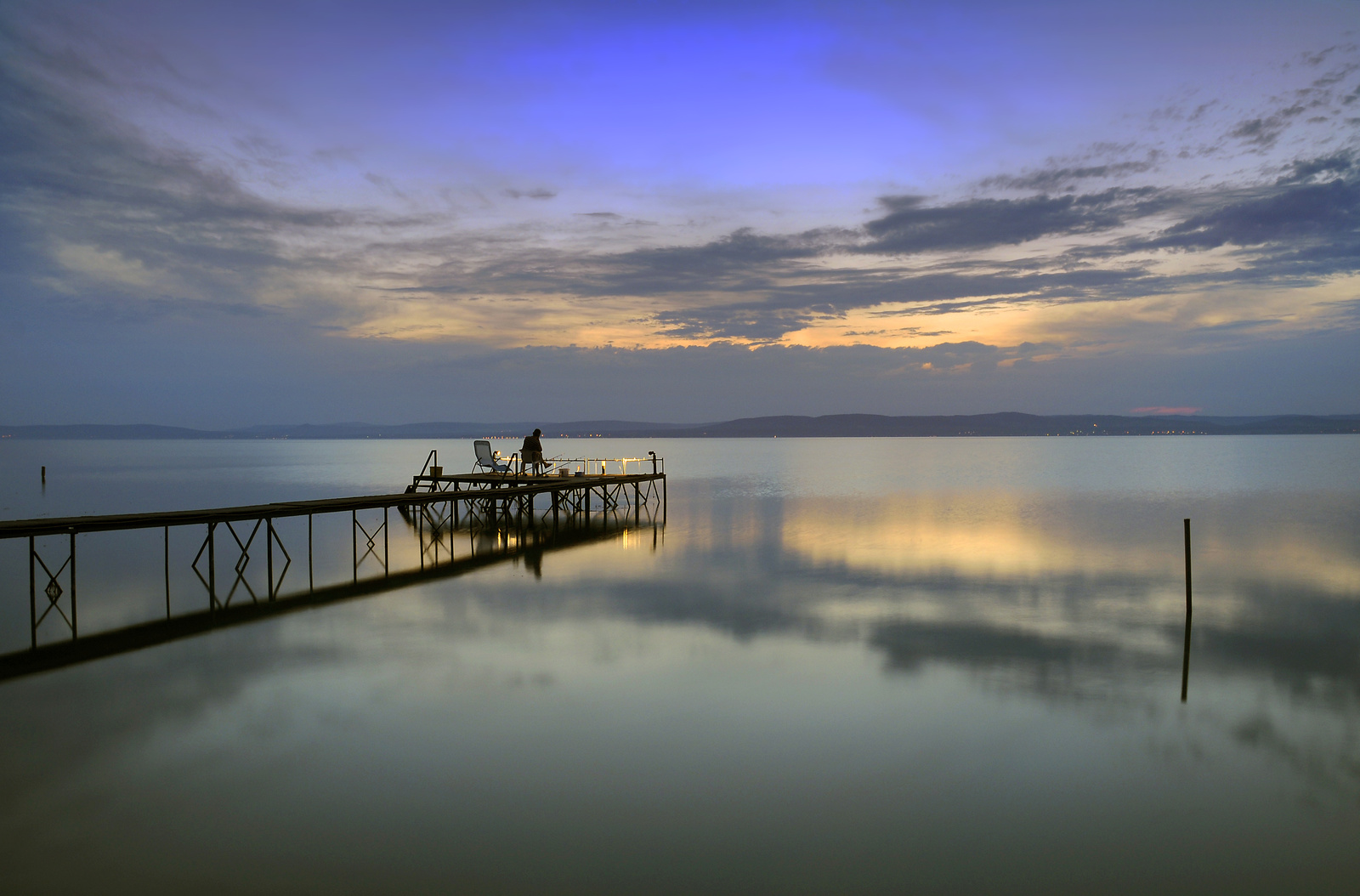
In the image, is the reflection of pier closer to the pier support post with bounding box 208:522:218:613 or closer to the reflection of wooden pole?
the pier support post with bounding box 208:522:218:613

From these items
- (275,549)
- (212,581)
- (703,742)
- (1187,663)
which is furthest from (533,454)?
(703,742)

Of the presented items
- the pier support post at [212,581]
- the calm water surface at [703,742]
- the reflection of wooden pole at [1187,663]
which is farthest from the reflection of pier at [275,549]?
the reflection of wooden pole at [1187,663]

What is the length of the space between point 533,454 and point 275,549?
10.4 meters

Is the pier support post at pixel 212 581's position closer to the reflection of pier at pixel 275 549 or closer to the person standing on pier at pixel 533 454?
the reflection of pier at pixel 275 549

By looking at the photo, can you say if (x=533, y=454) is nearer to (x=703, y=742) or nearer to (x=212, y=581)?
(x=212, y=581)

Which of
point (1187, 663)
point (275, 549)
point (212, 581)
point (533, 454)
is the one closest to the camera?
point (1187, 663)

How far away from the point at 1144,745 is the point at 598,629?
6479mm

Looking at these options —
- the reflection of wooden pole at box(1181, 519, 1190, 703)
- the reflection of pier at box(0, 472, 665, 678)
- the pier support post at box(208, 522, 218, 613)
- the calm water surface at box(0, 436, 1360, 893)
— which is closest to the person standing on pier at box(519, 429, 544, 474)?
the reflection of pier at box(0, 472, 665, 678)

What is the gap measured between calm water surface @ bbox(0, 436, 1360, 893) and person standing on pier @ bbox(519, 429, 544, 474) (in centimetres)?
1287

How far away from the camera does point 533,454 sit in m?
28.2

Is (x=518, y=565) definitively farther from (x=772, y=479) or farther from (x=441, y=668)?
(x=772, y=479)

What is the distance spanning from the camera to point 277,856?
16.4ft

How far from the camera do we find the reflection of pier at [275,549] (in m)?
10.9

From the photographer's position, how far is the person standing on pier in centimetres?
2758
